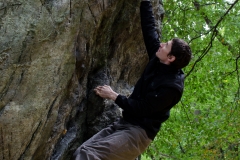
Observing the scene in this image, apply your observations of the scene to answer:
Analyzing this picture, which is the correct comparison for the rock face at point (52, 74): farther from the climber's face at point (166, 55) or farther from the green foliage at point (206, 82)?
the green foliage at point (206, 82)

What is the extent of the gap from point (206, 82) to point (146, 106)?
670 cm

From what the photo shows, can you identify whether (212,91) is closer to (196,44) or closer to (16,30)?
(196,44)

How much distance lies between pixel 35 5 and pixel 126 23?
2238 millimetres

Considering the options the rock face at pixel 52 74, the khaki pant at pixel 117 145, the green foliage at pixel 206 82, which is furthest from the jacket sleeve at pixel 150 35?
the green foliage at pixel 206 82

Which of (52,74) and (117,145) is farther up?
(52,74)

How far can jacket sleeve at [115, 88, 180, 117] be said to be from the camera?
4102 mm

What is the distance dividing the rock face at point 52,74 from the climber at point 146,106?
0.51 metres

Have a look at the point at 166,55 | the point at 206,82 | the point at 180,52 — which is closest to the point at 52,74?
the point at 166,55

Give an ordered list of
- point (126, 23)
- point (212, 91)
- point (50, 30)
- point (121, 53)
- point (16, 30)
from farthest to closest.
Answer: point (212, 91) → point (121, 53) → point (126, 23) → point (50, 30) → point (16, 30)

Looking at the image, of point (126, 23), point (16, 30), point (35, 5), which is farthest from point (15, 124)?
point (126, 23)

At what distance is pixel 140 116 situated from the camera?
14.4 feet

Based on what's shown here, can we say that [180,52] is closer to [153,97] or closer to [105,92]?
[153,97]

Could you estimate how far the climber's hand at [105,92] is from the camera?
4.49 metres

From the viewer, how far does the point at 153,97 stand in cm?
411
